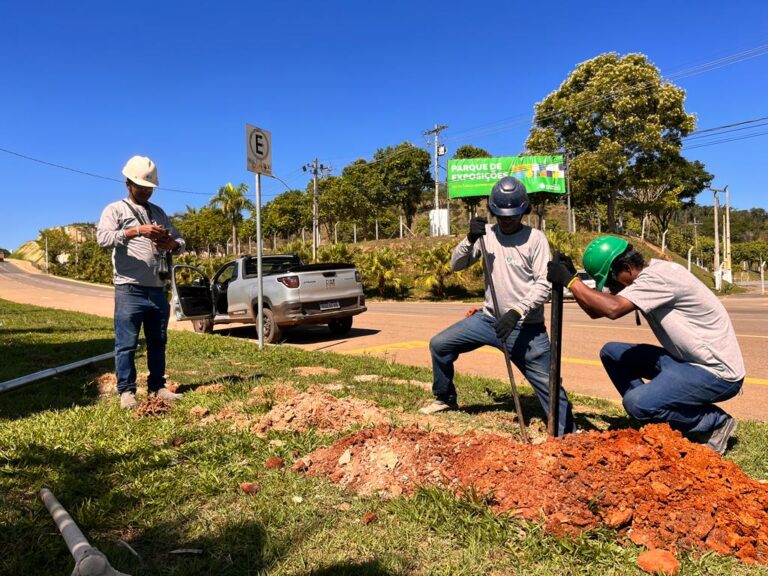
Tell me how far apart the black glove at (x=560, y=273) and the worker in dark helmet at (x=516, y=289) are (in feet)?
1.11

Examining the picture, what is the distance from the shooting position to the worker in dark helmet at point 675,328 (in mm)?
3309

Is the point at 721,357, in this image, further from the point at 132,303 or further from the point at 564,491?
the point at 132,303

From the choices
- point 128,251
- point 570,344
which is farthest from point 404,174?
point 128,251

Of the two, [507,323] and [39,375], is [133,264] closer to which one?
[39,375]

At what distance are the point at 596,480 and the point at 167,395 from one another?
3660mm

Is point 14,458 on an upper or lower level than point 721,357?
lower

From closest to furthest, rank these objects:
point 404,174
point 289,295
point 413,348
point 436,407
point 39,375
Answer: point 436,407, point 39,375, point 413,348, point 289,295, point 404,174

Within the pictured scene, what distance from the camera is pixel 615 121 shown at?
1353 inches

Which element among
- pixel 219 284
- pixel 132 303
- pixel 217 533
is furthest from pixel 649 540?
pixel 219 284

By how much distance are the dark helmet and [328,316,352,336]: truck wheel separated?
7.61 meters

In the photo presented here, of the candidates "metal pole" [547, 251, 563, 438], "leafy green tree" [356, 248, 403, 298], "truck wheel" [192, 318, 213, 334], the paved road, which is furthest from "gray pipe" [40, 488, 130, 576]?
"leafy green tree" [356, 248, 403, 298]

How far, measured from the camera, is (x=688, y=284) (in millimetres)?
3338

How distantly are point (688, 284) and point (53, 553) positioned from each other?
3618mm

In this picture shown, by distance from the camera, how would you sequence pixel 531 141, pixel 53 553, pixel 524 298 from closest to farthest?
pixel 53 553 → pixel 524 298 → pixel 531 141
